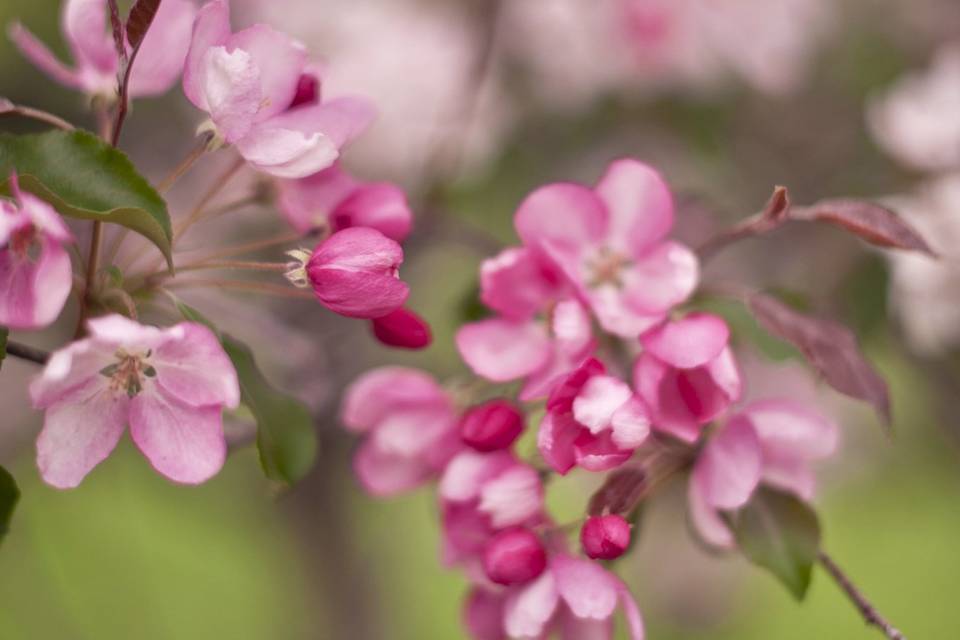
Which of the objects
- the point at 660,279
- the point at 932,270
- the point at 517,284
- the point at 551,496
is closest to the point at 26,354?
the point at 517,284

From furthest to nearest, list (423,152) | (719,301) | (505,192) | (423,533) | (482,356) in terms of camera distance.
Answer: (423,533) < (423,152) < (505,192) < (719,301) < (482,356)

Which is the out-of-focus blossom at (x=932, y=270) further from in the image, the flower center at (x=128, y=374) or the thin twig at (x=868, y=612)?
the flower center at (x=128, y=374)

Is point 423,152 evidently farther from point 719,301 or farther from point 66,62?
point 719,301

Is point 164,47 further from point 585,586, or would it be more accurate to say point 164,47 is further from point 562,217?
point 585,586

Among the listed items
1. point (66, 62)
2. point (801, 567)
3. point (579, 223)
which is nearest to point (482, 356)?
point (579, 223)

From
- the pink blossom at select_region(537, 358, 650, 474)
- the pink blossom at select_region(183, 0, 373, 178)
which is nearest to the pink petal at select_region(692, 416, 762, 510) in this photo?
the pink blossom at select_region(537, 358, 650, 474)
